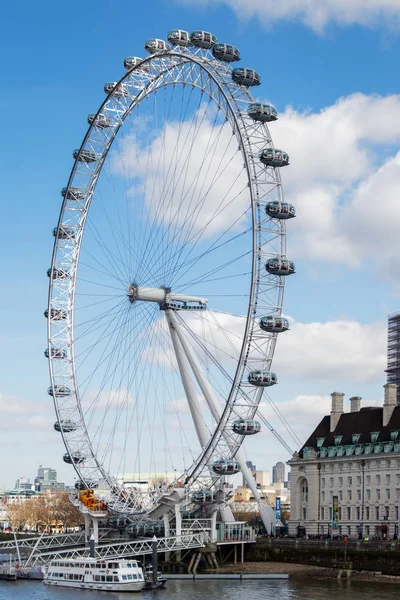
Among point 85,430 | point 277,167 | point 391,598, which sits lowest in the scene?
point 391,598

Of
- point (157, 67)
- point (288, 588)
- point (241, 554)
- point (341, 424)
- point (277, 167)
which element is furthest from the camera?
point (341, 424)

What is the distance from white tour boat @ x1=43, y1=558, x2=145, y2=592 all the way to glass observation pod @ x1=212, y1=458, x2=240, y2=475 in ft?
26.0

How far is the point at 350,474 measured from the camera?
9112 cm

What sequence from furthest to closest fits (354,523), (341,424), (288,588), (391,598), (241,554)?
(341,424) < (354,523) < (241,554) < (288,588) < (391,598)

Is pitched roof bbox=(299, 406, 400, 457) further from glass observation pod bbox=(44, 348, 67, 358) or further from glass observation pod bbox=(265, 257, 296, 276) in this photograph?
glass observation pod bbox=(44, 348, 67, 358)

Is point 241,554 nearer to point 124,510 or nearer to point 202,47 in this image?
point 124,510

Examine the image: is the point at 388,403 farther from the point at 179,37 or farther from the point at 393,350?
the point at 179,37

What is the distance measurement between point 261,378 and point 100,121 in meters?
24.6

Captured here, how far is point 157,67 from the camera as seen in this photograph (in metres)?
73.6

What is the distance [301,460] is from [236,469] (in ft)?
92.5

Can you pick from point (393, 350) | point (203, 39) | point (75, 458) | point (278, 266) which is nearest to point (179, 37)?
point (203, 39)

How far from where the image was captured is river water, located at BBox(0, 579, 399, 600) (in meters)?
58.8

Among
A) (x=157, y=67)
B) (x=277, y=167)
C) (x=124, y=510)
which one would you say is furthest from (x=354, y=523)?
(x=157, y=67)

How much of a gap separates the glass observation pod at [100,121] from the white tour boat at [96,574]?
1228 inches
